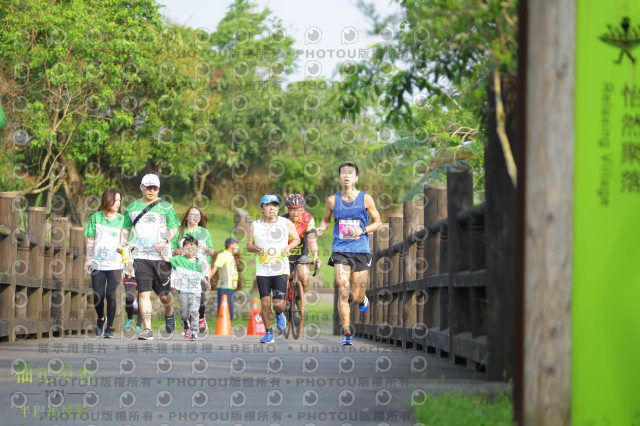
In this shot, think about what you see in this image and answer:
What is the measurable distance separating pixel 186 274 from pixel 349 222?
4.58m

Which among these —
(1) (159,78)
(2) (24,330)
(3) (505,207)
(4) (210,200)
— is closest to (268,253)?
(2) (24,330)

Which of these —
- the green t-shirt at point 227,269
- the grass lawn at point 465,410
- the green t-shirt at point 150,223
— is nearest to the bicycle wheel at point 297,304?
the green t-shirt at point 150,223

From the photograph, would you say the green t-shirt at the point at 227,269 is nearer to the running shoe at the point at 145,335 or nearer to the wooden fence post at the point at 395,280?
the wooden fence post at the point at 395,280

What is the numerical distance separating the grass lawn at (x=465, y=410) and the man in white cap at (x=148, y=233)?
357 inches

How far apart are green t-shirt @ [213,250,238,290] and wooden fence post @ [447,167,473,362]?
43.1 feet

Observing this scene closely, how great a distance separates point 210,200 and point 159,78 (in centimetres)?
2683

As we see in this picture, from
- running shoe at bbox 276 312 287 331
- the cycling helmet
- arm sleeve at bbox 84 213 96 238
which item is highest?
the cycling helmet

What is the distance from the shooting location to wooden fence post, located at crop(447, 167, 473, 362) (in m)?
9.08

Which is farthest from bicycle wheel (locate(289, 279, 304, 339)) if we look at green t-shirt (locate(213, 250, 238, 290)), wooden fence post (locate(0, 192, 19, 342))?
green t-shirt (locate(213, 250, 238, 290))

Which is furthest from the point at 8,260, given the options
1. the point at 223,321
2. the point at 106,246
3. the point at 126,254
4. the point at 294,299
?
the point at 223,321

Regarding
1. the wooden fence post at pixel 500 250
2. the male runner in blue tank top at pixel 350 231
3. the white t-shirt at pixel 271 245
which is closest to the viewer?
the wooden fence post at pixel 500 250

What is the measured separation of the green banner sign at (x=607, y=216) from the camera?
456 centimetres

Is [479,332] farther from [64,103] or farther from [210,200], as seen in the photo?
[210,200]

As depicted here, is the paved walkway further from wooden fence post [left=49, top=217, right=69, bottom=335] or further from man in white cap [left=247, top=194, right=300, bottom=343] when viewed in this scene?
wooden fence post [left=49, top=217, right=69, bottom=335]
